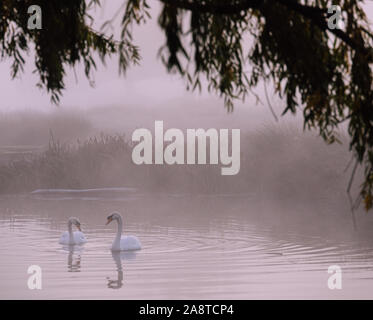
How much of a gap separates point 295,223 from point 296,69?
14.5m

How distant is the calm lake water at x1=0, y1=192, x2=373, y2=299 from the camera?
34.4ft

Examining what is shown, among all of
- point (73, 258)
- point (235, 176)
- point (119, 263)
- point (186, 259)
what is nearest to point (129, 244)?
point (73, 258)

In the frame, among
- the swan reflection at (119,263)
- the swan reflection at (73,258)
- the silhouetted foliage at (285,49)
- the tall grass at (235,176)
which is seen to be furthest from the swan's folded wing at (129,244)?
the tall grass at (235,176)

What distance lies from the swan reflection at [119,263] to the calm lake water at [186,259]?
14 millimetres

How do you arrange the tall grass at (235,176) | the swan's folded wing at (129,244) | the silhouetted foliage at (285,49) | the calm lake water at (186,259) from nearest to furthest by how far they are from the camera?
the silhouetted foliage at (285,49), the calm lake water at (186,259), the swan's folded wing at (129,244), the tall grass at (235,176)

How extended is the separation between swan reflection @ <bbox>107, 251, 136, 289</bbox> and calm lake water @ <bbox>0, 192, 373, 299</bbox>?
0.05 ft

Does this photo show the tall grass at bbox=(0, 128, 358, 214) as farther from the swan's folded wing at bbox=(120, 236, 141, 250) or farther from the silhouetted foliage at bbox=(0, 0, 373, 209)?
the silhouetted foliage at bbox=(0, 0, 373, 209)

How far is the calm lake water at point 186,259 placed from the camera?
34.4 feet

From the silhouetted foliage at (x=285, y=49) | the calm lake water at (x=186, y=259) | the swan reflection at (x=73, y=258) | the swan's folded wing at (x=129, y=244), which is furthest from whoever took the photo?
Result: the swan's folded wing at (x=129, y=244)

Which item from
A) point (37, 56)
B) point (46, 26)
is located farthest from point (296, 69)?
point (37, 56)

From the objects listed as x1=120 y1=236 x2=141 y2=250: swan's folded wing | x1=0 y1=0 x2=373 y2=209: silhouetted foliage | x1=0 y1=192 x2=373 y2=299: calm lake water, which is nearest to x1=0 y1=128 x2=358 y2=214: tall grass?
x1=0 y1=192 x2=373 y2=299: calm lake water

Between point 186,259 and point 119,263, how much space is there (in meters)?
1.13

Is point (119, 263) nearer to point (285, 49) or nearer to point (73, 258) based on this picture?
point (73, 258)

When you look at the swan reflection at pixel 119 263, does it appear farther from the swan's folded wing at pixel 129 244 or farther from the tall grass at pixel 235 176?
the tall grass at pixel 235 176
